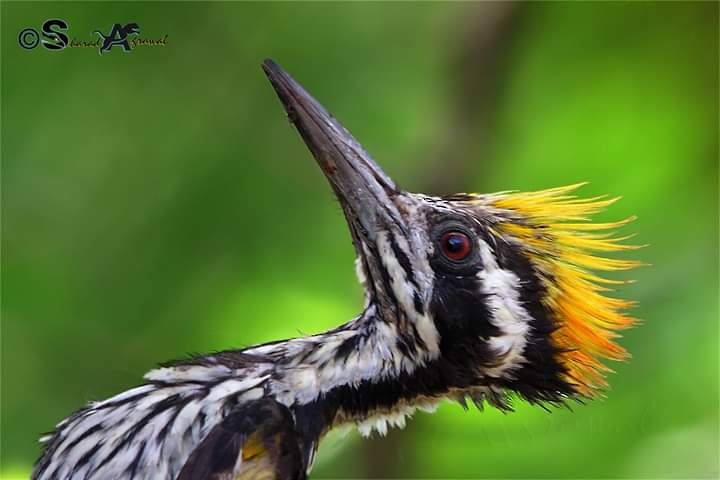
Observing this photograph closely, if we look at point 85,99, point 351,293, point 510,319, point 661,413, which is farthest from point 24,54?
point 661,413

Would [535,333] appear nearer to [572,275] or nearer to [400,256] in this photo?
[572,275]

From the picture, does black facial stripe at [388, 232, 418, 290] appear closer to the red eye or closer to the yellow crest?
the red eye

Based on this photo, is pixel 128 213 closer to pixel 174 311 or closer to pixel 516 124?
pixel 174 311
